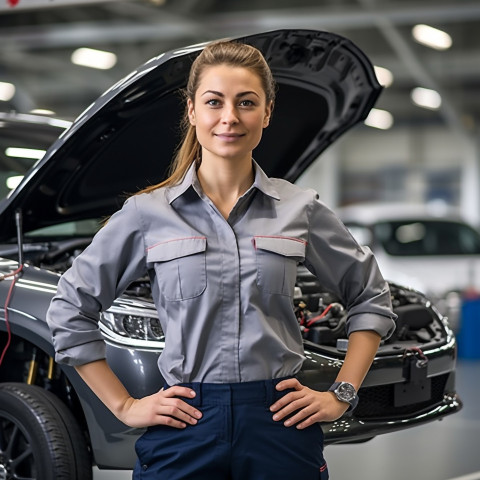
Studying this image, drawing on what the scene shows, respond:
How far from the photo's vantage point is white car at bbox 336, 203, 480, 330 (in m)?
8.27

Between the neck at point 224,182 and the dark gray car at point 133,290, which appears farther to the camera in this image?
the dark gray car at point 133,290

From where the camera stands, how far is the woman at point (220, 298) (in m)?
1.78

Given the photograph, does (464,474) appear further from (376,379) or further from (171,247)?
(171,247)

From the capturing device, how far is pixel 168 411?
1.79 m

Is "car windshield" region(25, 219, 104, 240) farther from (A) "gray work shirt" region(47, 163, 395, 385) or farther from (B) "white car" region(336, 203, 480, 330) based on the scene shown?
(B) "white car" region(336, 203, 480, 330)

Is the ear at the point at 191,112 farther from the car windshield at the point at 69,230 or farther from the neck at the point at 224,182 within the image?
the car windshield at the point at 69,230

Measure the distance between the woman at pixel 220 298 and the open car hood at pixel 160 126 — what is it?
922 mm

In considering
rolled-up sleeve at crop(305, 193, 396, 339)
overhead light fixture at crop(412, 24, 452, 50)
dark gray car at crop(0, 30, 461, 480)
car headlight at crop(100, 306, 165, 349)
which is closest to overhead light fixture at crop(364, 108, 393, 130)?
overhead light fixture at crop(412, 24, 452, 50)

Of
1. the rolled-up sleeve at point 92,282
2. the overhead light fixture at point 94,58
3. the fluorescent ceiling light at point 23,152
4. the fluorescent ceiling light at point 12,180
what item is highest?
the overhead light fixture at point 94,58

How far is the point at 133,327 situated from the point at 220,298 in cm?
108

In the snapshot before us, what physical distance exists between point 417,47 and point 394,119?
8.32m

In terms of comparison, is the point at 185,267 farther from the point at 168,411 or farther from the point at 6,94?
the point at 6,94

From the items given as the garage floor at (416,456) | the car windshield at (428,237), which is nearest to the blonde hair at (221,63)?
the garage floor at (416,456)

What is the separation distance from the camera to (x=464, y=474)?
12.9 feet
